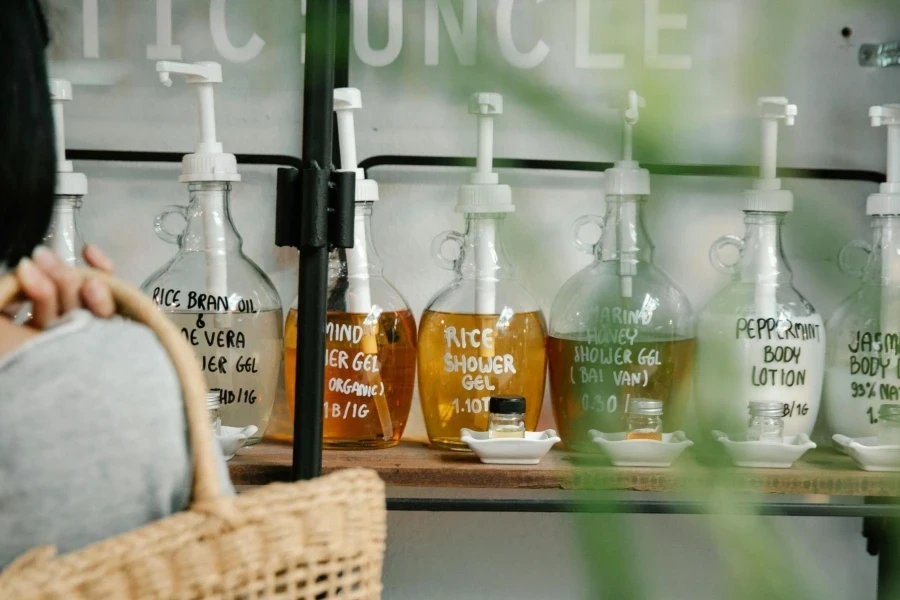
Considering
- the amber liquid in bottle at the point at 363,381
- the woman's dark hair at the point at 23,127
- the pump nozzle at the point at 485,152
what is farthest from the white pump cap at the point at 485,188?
the woman's dark hair at the point at 23,127

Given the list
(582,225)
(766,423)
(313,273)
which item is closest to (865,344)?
(766,423)

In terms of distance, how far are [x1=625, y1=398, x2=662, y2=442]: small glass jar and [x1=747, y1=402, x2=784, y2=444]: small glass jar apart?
0.06 meters

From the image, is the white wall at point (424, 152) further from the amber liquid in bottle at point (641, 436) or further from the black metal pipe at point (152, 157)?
the amber liquid in bottle at point (641, 436)

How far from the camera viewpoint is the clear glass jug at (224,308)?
0.71 meters

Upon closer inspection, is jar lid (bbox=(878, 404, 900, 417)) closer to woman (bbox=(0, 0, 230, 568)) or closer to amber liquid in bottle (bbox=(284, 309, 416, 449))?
amber liquid in bottle (bbox=(284, 309, 416, 449))

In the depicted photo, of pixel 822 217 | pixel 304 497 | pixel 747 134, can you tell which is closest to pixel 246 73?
pixel 747 134

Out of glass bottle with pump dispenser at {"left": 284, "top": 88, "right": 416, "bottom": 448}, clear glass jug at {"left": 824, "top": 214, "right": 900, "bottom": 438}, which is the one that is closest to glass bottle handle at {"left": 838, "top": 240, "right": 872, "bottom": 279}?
clear glass jug at {"left": 824, "top": 214, "right": 900, "bottom": 438}

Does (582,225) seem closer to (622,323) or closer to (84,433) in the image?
(622,323)

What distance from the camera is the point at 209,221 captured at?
72 centimetres

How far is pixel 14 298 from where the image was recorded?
34 cm

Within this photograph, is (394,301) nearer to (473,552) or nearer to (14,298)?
(473,552)

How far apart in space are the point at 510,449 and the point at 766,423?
0.59 feet

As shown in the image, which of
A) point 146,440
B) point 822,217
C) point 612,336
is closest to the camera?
point 822,217

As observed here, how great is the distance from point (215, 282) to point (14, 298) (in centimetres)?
37
